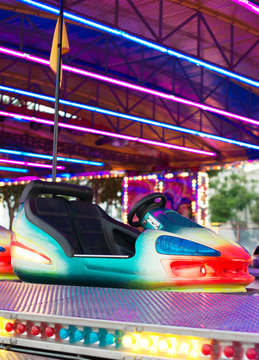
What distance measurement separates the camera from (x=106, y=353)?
5.81 feet

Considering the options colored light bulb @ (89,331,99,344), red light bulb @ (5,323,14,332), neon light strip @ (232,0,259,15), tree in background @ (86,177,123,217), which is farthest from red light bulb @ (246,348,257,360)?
tree in background @ (86,177,123,217)

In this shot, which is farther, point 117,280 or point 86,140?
point 86,140

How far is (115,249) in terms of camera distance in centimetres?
327

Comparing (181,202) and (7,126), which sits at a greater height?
(7,126)

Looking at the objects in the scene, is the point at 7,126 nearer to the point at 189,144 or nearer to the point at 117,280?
the point at 189,144

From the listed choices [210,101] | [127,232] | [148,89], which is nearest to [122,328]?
[127,232]

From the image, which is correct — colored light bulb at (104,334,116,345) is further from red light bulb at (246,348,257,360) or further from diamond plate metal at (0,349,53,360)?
red light bulb at (246,348,257,360)

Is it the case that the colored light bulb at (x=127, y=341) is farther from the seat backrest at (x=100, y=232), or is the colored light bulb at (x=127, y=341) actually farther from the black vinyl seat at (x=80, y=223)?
the seat backrest at (x=100, y=232)

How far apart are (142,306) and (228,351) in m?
0.42

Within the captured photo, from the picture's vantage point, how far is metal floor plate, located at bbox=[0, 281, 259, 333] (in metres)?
1.70

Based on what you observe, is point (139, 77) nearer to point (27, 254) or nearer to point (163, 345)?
point (27, 254)

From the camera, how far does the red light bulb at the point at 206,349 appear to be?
161 centimetres

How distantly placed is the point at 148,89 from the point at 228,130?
696 cm

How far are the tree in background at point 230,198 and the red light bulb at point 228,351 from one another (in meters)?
36.0
